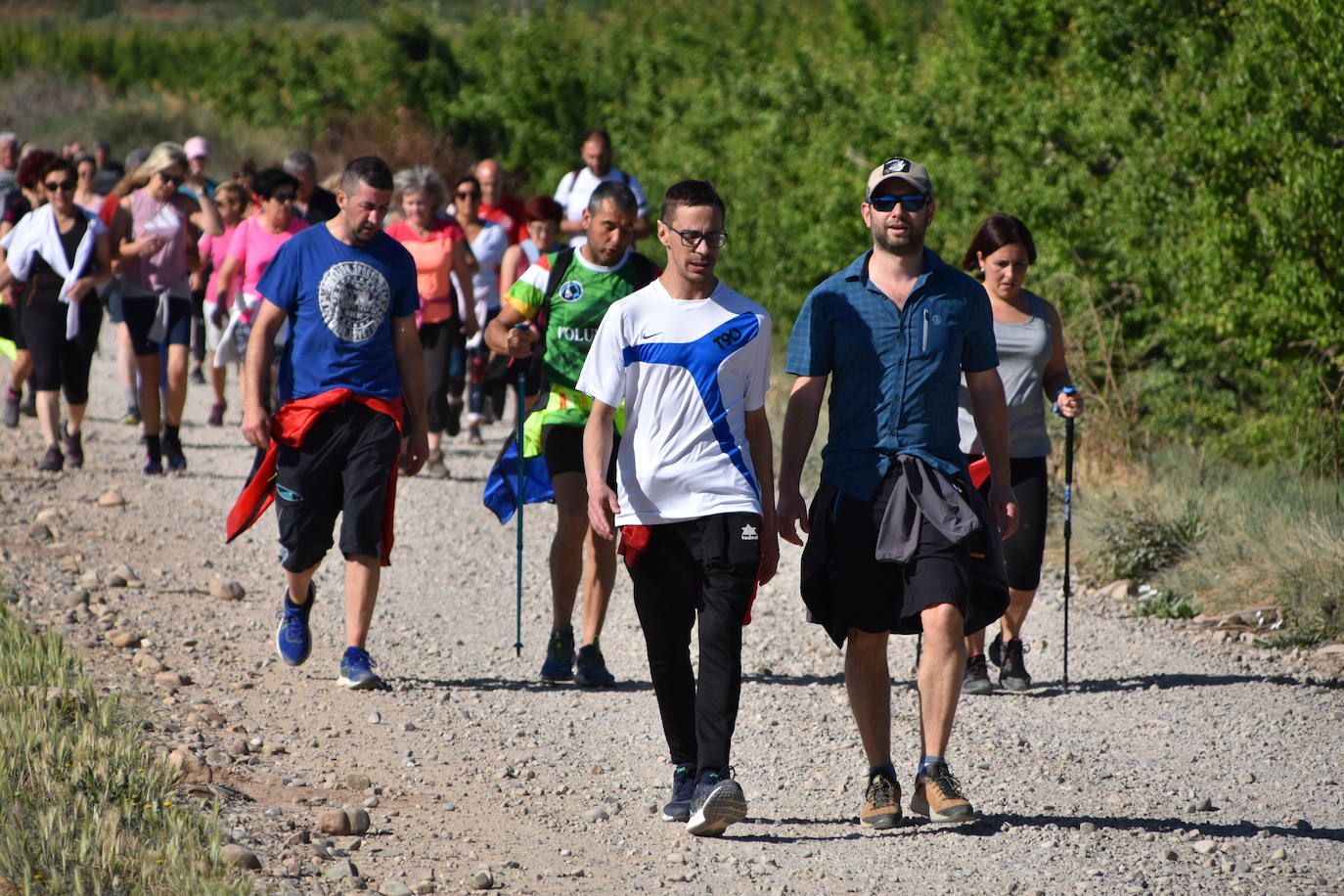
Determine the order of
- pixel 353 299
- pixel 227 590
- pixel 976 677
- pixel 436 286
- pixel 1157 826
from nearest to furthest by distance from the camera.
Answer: pixel 1157 826
pixel 353 299
pixel 976 677
pixel 227 590
pixel 436 286

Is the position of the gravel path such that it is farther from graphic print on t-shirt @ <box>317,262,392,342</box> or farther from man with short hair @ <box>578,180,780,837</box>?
graphic print on t-shirt @ <box>317,262,392,342</box>

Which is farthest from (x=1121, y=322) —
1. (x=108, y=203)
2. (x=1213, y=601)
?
(x=108, y=203)

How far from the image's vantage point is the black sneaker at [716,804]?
512 centimetres

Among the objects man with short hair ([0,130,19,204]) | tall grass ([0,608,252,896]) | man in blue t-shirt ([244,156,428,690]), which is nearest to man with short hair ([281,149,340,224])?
man with short hair ([0,130,19,204])

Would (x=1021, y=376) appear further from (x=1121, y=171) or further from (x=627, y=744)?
(x=1121, y=171)

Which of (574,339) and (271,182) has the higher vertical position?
(271,182)

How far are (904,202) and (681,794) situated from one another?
1.98 metres

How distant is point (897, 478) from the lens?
5.20 metres

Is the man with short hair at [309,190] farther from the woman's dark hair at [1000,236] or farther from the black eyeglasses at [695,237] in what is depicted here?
the black eyeglasses at [695,237]

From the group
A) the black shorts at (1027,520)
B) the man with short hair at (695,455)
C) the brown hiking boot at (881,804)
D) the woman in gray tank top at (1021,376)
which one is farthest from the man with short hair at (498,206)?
the brown hiking boot at (881,804)

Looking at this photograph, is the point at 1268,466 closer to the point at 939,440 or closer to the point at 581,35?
the point at 939,440

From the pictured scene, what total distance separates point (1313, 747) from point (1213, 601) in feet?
7.60

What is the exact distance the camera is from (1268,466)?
35.0ft

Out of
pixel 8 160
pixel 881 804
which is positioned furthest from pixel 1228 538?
pixel 8 160
